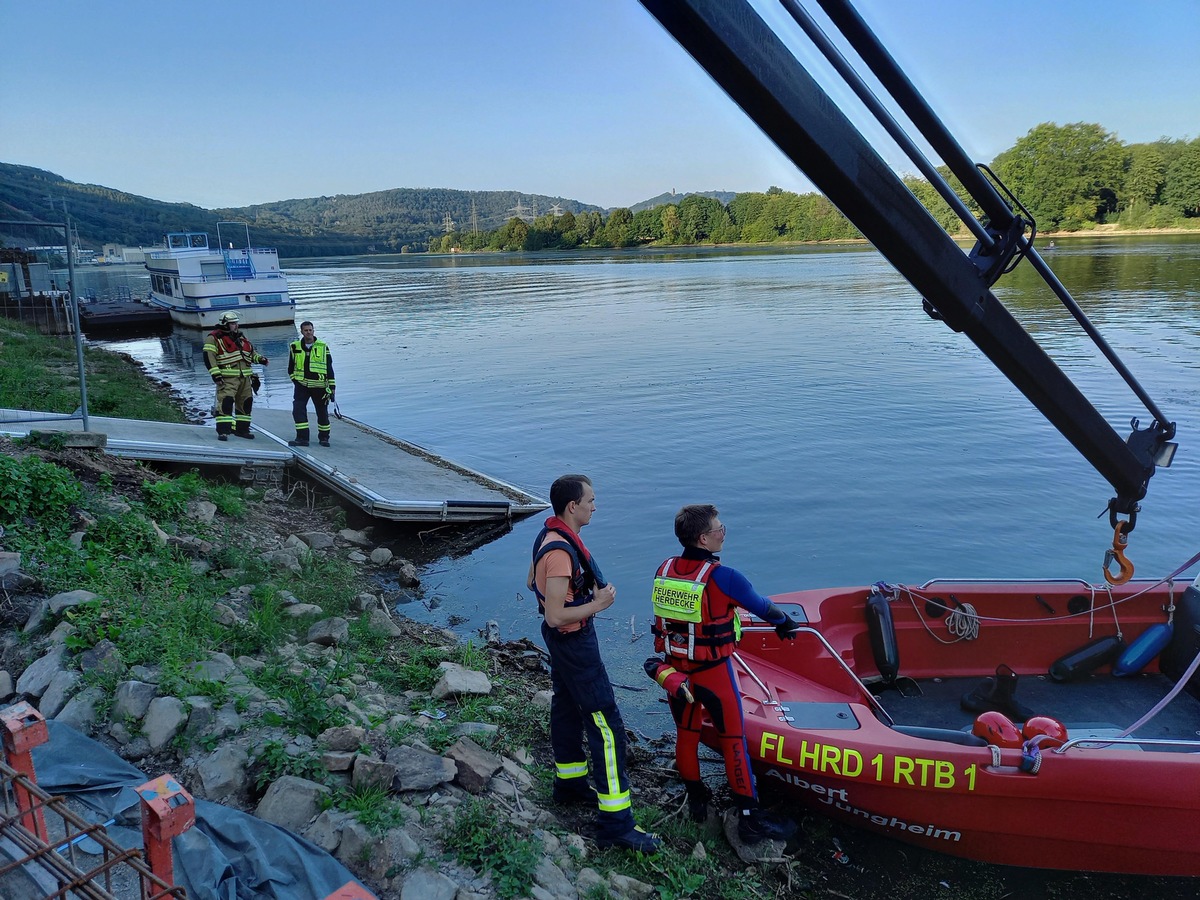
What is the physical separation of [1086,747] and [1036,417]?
1463 cm

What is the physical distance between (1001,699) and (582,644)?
3.92 meters

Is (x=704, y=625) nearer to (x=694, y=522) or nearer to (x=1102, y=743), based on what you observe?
(x=694, y=522)

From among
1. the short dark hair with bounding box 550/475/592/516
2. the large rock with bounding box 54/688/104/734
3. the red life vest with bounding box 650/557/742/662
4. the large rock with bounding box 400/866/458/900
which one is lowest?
the large rock with bounding box 400/866/458/900

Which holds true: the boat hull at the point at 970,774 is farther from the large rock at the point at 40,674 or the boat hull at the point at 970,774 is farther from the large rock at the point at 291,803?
the large rock at the point at 40,674

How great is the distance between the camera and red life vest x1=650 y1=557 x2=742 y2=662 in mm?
4367

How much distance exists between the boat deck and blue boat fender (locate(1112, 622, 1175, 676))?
184mm

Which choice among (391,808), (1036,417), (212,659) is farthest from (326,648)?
(1036,417)

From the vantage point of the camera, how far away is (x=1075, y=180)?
90500 mm

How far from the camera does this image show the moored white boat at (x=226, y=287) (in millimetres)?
37312

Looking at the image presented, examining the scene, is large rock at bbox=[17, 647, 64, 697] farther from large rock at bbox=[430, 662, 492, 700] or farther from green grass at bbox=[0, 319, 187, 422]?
green grass at bbox=[0, 319, 187, 422]

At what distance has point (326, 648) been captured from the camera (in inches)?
239

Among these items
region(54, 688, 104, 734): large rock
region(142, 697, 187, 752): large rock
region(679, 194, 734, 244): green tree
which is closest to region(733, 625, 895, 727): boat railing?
region(142, 697, 187, 752): large rock

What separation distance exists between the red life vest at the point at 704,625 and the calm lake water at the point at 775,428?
2.36 m

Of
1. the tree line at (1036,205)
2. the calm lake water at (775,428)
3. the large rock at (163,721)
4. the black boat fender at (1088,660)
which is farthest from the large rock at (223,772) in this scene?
the tree line at (1036,205)
